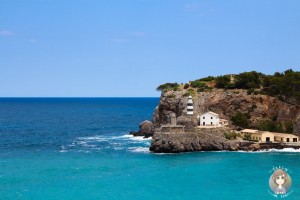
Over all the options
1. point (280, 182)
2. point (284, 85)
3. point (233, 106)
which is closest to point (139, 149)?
point (233, 106)

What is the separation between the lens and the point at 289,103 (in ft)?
252

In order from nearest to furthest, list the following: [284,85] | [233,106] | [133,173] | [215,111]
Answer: [133,173] < [284,85] < [233,106] < [215,111]

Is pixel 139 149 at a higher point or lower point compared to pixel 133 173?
higher

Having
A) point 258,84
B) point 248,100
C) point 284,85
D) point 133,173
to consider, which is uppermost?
point 258,84

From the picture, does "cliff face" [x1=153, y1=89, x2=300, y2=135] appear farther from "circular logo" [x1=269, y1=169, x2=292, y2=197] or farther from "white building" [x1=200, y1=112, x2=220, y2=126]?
"circular logo" [x1=269, y1=169, x2=292, y2=197]

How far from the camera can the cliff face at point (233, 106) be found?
76.1 meters

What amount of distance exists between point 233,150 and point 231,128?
8.09 meters

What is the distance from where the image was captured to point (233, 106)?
7988 centimetres

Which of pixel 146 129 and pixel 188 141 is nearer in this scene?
pixel 188 141

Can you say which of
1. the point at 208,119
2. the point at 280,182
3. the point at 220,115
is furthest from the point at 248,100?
the point at 280,182

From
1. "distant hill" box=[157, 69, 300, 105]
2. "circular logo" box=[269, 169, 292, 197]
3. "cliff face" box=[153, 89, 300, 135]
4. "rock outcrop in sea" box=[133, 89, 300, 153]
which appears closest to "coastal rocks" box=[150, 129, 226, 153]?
"rock outcrop in sea" box=[133, 89, 300, 153]

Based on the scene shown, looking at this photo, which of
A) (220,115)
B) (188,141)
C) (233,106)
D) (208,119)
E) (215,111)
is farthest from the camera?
(215,111)

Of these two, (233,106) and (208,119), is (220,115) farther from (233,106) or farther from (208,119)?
(208,119)

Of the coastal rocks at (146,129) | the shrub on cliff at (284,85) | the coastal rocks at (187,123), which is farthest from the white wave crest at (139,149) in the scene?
the shrub on cliff at (284,85)
